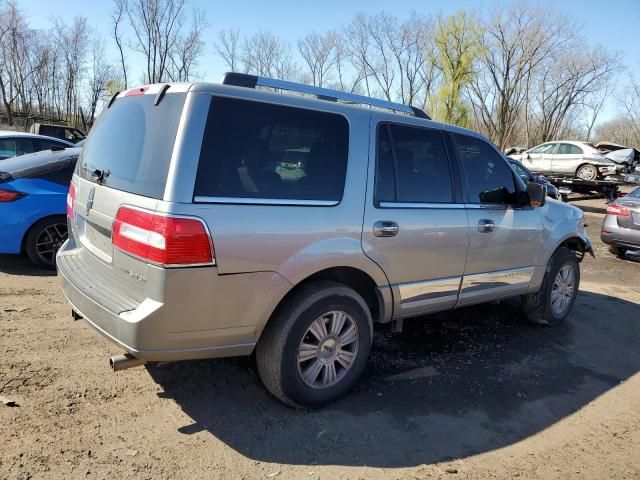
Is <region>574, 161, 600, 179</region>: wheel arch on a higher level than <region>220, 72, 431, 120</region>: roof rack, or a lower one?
lower

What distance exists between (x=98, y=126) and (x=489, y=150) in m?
3.26

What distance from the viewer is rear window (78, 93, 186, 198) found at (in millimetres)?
2723

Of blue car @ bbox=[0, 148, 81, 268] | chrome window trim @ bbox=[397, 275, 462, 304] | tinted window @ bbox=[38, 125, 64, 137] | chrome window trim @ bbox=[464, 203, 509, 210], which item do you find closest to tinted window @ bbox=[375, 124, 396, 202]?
chrome window trim @ bbox=[397, 275, 462, 304]

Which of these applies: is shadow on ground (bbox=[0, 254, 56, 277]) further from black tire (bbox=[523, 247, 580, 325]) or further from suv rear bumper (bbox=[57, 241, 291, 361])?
black tire (bbox=[523, 247, 580, 325])

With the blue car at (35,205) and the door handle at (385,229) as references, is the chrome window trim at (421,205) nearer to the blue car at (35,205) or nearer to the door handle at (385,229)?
the door handle at (385,229)

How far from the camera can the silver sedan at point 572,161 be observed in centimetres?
1903

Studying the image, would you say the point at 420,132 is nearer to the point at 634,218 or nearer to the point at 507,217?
the point at 507,217

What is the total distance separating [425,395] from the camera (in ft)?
12.0

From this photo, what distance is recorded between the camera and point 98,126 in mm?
3596

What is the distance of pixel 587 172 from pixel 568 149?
1.25 meters

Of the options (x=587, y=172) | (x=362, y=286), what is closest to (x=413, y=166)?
(x=362, y=286)

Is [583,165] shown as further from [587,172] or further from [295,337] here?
[295,337]

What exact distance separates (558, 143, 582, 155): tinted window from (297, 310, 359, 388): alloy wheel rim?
19.4 meters

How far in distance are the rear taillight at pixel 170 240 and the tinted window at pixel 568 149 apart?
2040 cm
